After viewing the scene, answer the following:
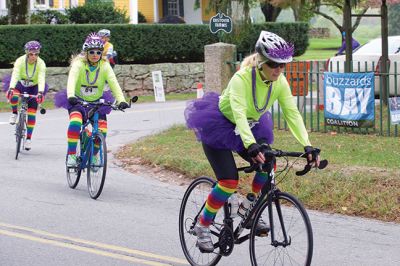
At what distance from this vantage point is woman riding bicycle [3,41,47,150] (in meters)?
14.2

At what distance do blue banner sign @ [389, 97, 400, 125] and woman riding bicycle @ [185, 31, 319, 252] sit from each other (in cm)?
752

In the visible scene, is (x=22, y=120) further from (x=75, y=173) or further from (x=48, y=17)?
(x=48, y=17)

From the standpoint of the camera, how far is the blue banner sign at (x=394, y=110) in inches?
559

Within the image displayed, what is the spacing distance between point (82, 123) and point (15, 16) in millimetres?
17110

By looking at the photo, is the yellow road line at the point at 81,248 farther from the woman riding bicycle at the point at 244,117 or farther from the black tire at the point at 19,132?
the black tire at the point at 19,132

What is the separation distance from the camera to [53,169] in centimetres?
1284

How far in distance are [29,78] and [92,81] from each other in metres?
3.84

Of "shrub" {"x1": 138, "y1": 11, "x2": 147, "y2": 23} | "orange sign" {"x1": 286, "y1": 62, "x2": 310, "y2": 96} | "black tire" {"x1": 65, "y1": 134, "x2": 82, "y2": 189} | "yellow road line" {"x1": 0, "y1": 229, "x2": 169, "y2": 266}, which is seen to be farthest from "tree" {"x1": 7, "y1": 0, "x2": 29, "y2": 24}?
"yellow road line" {"x1": 0, "y1": 229, "x2": 169, "y2": 266}

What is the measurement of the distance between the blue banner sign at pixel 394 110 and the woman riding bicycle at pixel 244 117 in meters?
7.52

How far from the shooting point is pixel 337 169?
10711 millimetres

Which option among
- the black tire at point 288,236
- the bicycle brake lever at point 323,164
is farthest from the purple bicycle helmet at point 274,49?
the black tire at point 288,236

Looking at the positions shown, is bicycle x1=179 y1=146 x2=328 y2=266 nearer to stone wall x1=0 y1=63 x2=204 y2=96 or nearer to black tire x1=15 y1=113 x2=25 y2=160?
black tire x1=15 y1=113 x2=25 y2=160

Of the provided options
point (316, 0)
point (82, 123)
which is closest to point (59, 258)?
point (82, 123)

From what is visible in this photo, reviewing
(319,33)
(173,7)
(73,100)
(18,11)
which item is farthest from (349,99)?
(319,33)
